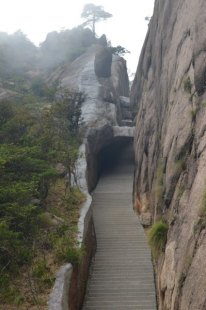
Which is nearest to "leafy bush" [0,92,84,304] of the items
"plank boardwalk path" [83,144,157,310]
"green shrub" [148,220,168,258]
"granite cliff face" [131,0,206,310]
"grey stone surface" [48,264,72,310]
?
"grey stone surface" [48,264,72,310]

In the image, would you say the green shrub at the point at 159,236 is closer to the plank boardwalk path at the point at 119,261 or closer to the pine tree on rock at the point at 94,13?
the plank boardwalk path at the point at 119,261

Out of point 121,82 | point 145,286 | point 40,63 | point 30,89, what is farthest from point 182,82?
point 40,63

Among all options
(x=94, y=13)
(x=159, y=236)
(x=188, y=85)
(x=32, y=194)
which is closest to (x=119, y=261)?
(x=32, y=194)

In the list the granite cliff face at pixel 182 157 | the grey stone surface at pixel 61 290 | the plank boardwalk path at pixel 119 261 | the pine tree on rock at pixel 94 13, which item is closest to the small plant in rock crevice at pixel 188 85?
the granite cliff face at pixel 182 157

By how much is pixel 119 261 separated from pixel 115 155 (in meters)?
17.6

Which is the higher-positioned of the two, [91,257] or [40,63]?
[40,63]

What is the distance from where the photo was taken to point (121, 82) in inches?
1558

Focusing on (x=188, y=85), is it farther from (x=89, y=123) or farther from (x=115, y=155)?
(x=115, y=155)

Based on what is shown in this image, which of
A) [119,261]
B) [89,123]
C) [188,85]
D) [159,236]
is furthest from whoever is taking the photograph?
[89,123]

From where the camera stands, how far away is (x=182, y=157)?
→ 11016 mm

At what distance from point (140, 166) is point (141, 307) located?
9.41 m

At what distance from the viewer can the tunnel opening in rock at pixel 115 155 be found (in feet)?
97.3

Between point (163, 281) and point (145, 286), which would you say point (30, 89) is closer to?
point (145, 286)

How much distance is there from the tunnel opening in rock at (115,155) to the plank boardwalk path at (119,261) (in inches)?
241
